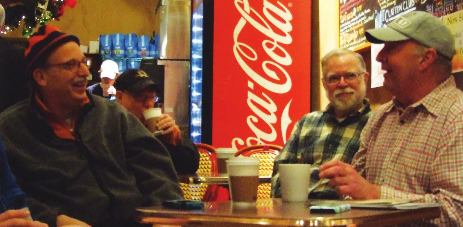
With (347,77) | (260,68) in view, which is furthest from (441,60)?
(260,68)

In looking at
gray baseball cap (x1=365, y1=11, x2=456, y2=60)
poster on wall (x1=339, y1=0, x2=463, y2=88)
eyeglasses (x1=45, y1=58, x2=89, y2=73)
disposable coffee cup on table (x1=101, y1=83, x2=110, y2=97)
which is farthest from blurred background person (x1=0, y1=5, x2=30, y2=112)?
disposable coffee cup on table (x1=101, y1=83, x2=110, y2=97)

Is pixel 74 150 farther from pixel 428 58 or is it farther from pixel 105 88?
pixel 105 88

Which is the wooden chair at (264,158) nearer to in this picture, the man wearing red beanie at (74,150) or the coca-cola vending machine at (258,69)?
the coca-cola vending machine at (258,69)

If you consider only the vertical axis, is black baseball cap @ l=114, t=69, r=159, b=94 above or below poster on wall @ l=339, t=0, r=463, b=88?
below

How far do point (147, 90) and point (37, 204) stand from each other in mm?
1551

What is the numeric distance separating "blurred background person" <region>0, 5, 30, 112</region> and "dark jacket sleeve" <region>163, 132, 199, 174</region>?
0.93 meters

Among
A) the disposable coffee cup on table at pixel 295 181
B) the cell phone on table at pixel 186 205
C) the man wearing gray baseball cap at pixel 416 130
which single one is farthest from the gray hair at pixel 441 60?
the cell phone on table at pixel 186 205

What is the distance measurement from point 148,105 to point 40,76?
1.23 meters

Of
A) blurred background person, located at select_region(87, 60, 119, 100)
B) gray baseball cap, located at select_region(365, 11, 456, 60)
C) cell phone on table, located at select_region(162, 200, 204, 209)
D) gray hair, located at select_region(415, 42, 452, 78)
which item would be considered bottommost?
cell phone on table, located at select_region(162, 200, 204, 209)

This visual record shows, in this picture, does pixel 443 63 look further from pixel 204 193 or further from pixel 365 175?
pixel 204 193

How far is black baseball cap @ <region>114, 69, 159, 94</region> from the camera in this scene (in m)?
3.56

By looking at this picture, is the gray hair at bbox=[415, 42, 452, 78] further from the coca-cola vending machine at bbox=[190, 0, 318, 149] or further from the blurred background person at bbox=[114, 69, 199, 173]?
the coca-cola vending machine at bbox=[190, 0, 318, 149]

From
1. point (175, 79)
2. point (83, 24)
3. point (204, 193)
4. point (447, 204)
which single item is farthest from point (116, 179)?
point (83, 24)

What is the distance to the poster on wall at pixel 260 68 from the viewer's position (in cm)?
511
